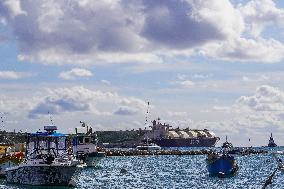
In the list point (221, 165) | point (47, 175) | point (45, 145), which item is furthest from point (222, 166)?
point (47, 175)

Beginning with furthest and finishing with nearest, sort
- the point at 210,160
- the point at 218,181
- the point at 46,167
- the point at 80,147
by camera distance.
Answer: the point at 80,147
the point at 210,160
the point at 218,181
the point at 46,167

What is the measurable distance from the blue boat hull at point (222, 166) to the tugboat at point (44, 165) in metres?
35.7

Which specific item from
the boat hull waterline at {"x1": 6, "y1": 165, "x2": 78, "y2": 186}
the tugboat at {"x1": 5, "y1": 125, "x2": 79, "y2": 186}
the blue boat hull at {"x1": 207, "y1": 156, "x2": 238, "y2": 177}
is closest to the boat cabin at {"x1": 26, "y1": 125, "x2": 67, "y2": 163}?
the tugboat at {"x1": 5, "y1": 125, "x2": 79, "y2": 186}

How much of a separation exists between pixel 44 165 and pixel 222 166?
41910 millimetres

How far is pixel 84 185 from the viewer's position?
81188mm

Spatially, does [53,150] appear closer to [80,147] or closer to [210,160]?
[210,160]

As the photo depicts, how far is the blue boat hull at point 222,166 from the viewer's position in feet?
348

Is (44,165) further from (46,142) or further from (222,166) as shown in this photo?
(222,166)

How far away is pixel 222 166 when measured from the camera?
10681 centimetres

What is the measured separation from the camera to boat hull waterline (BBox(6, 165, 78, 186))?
7181 centimetres

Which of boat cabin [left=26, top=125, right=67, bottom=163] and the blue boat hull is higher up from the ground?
boat cabin [left=26, top=125, right=67, bottom=163]

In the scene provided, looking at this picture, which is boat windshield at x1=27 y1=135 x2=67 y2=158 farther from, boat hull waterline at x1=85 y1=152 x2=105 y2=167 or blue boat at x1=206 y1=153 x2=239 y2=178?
boat hull waterline at x1=85 y1=152 x2=105 y2=167

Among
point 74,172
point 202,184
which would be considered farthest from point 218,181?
point 74,172

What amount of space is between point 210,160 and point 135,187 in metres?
29.7
